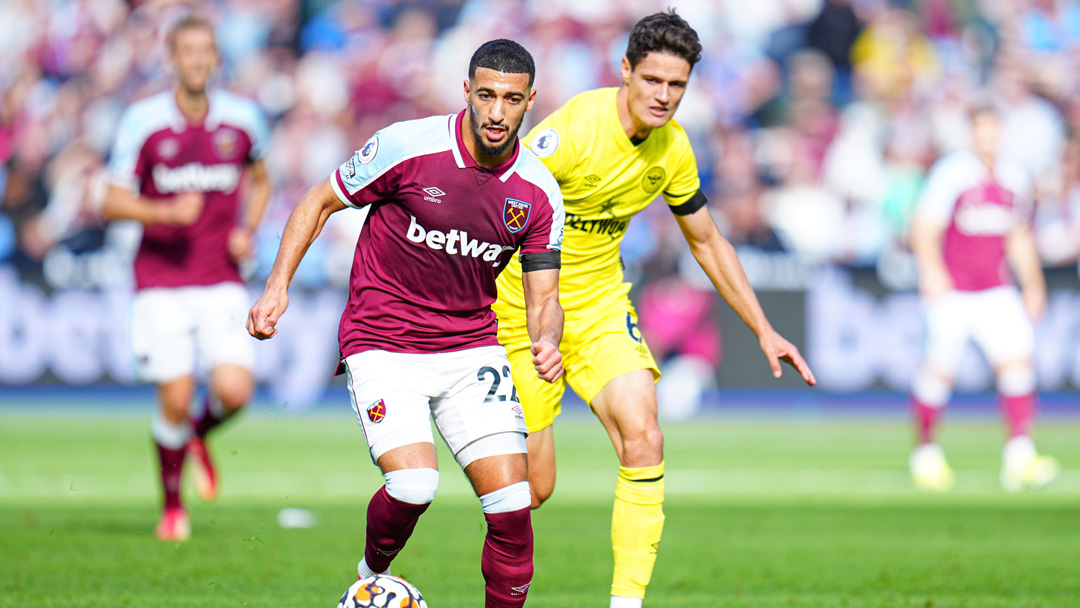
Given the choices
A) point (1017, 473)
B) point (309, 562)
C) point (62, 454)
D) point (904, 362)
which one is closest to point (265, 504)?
point (309, 562)

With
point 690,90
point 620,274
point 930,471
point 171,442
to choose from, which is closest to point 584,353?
point 620,274

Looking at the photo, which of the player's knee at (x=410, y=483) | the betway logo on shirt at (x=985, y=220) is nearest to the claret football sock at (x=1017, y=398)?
the betway logo on shirt at (x=985, y=220)

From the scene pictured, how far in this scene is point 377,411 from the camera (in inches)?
194

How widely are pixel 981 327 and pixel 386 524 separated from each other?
783cm

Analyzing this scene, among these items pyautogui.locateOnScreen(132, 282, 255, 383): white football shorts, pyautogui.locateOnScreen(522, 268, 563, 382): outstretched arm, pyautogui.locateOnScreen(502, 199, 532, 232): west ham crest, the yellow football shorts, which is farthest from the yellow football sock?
pyautogui.locateOnScreen(132, 282, 255, 383): white football shorts

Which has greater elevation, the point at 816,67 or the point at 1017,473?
the point at 816,67

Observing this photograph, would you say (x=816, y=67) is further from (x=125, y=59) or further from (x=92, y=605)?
(x=92, y=605)

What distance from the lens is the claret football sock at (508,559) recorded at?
4891 millimetres

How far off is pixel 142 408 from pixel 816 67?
10436 mm

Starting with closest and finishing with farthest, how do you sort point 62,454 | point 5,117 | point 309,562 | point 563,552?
point 309,562, point 563,552, point 62,454, point 5,117

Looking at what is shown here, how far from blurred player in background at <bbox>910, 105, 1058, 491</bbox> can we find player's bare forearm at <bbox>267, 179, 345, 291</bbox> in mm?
7566

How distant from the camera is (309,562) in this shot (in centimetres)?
687

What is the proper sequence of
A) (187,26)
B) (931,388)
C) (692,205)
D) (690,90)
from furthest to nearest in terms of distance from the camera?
(690,90), (931,388), (187,26), (692,205)

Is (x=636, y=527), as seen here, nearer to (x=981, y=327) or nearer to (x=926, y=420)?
(x=926, y=420)
